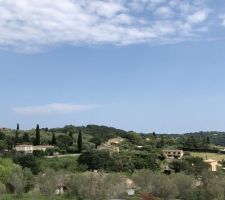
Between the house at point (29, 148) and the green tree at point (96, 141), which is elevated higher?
the green tree at point (96, 141)

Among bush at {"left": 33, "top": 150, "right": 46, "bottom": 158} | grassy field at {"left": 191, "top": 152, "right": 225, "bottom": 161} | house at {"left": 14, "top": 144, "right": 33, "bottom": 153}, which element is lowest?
grassy field at {"left": 191, "top": 152, "right": 225, "bottom": 161}

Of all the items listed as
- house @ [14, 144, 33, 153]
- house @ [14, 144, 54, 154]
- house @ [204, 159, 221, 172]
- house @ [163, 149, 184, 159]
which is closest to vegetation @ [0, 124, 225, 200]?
house @ [163, 149, 184, 159]

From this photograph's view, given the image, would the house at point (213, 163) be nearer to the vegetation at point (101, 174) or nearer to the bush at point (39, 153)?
the vegetation at point (101, 174)

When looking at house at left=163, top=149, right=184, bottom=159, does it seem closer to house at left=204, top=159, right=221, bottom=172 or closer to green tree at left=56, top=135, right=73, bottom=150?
house at left=204, top=159, right=221, bottom=172

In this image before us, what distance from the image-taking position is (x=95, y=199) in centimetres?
→ 4503

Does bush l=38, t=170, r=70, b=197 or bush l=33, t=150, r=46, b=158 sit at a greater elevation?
bush l=33, t=150, r=46, b=158

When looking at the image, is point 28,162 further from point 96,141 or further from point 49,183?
point 96,141

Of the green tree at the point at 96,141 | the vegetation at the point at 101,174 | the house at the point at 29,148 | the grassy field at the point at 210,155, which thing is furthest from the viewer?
the green tree at the point at 96,141

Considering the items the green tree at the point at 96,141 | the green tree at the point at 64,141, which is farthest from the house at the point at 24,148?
the green tree at the point at 96,141

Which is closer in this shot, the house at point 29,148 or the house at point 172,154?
the house at point 29,148

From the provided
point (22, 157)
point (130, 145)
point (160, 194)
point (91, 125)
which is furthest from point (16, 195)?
point (91, 125)

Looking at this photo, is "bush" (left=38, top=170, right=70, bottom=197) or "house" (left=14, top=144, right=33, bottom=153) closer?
"bush" (left=38, top=170, right=70, bottom=197)

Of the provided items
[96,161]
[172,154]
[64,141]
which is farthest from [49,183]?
[64,141]

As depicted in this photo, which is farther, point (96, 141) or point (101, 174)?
point (96, 141)
